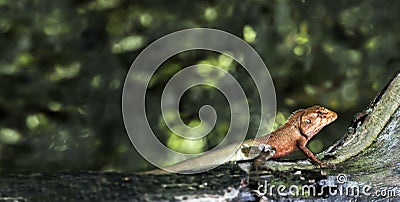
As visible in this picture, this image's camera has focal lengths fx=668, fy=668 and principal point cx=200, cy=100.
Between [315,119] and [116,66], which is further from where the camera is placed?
[116,66]

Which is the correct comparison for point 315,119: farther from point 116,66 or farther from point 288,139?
point 116,66

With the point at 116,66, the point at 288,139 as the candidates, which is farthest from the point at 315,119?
the point at 116,66

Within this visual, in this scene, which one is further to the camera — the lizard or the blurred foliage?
the blurred foliage

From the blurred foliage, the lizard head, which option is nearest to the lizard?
the lizard head

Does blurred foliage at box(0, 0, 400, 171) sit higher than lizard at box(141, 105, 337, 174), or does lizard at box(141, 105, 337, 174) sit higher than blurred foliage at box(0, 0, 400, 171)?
blurred foliage at box(0, 0, 400, 171)

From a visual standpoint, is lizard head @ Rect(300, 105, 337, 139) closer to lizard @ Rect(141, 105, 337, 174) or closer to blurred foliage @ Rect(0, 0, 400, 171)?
lizard @ Rect(141, 105, 337, 174)

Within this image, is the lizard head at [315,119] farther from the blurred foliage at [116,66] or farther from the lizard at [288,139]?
the blurred foliage at [116,66]

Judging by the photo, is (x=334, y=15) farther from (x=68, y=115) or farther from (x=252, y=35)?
(x=68, y=115)
